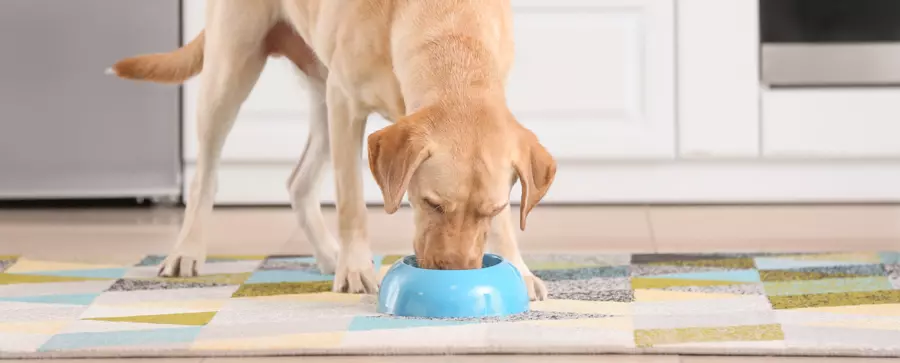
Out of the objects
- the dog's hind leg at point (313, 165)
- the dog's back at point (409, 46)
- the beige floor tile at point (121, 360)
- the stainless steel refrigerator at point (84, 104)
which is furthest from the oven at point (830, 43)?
the beige floor tile at point (121, 360)

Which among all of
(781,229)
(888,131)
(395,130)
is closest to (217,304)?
(395,130)

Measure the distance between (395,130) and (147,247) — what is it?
4.07 ft

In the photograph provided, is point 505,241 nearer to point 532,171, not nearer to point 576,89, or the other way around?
point 532,171

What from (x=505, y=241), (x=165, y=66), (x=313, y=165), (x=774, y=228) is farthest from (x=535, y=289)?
(x=774, y=228)

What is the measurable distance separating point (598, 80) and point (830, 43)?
715 mm

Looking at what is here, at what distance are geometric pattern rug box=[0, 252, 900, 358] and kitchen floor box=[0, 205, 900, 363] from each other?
220mm

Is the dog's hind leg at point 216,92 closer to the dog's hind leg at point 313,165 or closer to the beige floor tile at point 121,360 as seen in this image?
the dog's hind leg at point 313,165

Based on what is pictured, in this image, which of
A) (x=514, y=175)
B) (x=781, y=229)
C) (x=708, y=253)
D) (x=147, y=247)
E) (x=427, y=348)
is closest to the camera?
(x=427, y=348)

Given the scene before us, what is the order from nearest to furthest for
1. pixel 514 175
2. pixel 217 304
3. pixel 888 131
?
1. pixel 514 175
2. pixel 217 304
3. pixel 888 131

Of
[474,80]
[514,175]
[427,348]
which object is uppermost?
[474,80]

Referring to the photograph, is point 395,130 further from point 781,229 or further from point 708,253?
point 781,229

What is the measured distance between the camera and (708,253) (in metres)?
2.74

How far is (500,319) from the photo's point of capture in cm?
197

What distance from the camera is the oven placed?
3.62 meters
